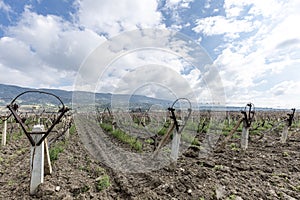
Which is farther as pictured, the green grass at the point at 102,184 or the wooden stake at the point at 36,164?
the green grass at the point at 102,184

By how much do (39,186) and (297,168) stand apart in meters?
6.61

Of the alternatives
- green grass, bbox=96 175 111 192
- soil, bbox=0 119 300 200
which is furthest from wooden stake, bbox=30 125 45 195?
green grass, bbox=96 175 111 192

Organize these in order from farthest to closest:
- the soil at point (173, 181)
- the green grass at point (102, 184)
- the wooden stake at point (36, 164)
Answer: the green grass at point (102, 184) → the soil at point (173, 181) → the wooden stake at point (36, 164)

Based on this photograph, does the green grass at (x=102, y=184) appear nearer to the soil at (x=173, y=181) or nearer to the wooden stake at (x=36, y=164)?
the soil at (x=173, y=181)

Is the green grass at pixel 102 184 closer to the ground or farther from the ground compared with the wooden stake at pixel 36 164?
closer to the ground

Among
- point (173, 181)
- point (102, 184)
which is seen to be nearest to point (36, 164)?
point (102, 184)

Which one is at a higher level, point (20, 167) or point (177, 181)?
point (177, 181)

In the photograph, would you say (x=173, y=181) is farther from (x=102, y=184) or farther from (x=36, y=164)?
(x=36, y=164)

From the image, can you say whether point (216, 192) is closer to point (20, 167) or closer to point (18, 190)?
point (18, 190)

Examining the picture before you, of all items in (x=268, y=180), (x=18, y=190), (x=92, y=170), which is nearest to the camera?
(x=18, y=190)

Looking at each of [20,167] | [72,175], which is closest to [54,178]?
[72,175]

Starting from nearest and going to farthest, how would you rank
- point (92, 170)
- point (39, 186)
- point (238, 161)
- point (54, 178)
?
point (39, 186) < point (54, 178) < point (92, 170) < point (238, 161)

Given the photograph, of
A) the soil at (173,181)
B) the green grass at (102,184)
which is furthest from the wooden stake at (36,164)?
the green grass at (102,184)

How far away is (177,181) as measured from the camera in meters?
4.51
